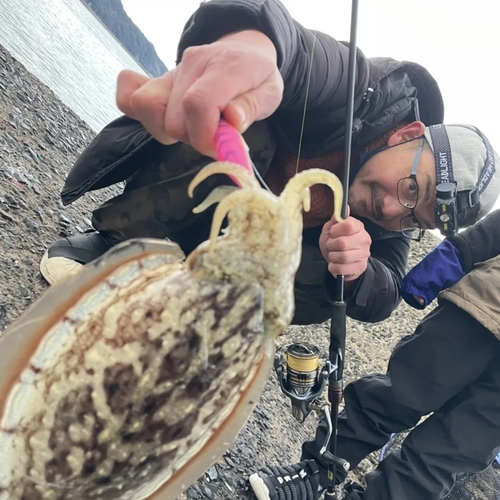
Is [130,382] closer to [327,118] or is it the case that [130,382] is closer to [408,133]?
[327,118]

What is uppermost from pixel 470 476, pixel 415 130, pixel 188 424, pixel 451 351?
pixel 188 424

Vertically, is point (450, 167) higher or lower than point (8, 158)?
lower

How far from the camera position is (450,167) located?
3473 mm

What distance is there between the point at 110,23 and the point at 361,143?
119m

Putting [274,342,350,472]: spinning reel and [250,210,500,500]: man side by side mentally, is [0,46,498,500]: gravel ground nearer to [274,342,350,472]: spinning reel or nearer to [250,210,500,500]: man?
[250,210,500,500]: man

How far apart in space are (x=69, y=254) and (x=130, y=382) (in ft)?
7.68

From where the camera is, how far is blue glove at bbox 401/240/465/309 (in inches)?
151

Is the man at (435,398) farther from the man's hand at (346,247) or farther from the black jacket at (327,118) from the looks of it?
the man's hand at (346,247)

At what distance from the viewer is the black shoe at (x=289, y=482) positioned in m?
3.21

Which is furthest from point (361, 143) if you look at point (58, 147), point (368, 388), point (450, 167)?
point (58, 147)

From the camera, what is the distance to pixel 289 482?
335 cm

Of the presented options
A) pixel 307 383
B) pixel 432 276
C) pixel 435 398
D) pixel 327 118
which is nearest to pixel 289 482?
pixel 307 383

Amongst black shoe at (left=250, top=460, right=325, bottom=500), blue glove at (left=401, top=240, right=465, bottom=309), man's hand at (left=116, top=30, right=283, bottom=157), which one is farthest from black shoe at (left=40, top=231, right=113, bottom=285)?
blue glove at (left=401, top=240, right=465, bottom=309)

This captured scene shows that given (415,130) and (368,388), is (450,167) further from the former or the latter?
(368,388)
